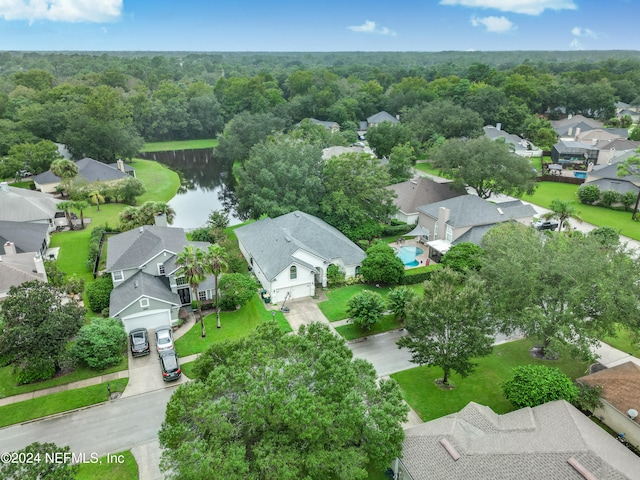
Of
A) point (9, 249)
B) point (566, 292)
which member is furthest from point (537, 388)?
point (9, 249)

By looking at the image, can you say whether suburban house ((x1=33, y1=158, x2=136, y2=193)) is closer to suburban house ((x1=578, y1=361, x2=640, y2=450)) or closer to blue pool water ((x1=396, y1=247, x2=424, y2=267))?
blue pool water ((x1=396, y1=247, x2=424, y2=267))

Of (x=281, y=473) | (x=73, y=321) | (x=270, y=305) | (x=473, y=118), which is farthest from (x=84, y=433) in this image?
(x=473, y=118)

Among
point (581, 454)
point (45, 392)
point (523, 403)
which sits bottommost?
point (45, 392)

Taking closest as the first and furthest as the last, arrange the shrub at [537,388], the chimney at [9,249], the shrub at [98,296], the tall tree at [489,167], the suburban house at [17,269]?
the shrub at [537,388] < the suburban house at [17,269] < the shrub at [98,296] < the chimney at [9,249] < the tall tree at [489,167]

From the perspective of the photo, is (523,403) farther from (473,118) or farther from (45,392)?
(473,118)

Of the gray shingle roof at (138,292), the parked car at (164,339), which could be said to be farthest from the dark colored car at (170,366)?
the gray shingle roof at (138,292)

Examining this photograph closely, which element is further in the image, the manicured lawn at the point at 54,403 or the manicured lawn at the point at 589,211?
the manicured lawn at the point at 589,211

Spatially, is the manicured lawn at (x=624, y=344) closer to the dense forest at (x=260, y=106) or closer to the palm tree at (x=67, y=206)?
the dense forest at (x=260, y=106)
